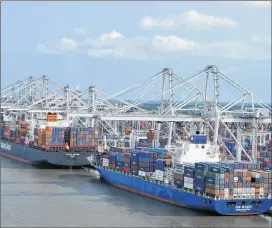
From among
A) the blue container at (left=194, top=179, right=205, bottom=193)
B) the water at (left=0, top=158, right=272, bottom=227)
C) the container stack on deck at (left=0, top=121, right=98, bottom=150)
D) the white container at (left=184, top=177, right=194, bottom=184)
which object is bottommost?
the water at (left=0, top=158, right=272, bottom=227)

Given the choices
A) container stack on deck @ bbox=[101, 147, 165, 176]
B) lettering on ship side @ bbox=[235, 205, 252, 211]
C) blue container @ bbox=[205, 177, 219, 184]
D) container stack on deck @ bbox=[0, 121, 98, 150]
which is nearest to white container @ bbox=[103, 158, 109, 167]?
container stack on deck @ bbox=[101, 147, 165, 176]

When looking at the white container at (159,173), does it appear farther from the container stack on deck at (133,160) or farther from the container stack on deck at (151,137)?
the container stack on deck at (151,137)

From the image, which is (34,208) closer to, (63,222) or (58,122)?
(63,222)

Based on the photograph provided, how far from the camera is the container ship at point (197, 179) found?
22.8 meters

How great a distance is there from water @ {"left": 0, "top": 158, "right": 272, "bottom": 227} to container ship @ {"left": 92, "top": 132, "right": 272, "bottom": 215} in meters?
0.41

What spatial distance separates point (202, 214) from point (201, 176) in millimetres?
1447

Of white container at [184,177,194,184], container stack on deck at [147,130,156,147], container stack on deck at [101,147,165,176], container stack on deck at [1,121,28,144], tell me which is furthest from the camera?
container stack on deck at [1,121,28,144]

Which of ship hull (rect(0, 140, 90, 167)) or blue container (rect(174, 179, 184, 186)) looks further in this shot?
ship hull (rect(0, 140, 90, 167))

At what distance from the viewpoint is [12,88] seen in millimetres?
68500

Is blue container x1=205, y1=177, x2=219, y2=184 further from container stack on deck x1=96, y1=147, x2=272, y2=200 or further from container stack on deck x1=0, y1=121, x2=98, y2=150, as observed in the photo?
container stack on deck x1=0, y1=121, x2=98, y2=150

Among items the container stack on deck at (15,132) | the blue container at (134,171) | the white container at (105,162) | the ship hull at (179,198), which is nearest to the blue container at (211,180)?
the ship hull at (179,198)

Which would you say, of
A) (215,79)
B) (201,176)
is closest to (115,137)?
(215,79)

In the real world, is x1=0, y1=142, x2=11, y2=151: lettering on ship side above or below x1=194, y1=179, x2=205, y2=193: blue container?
above

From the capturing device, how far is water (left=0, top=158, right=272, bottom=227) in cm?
2130
